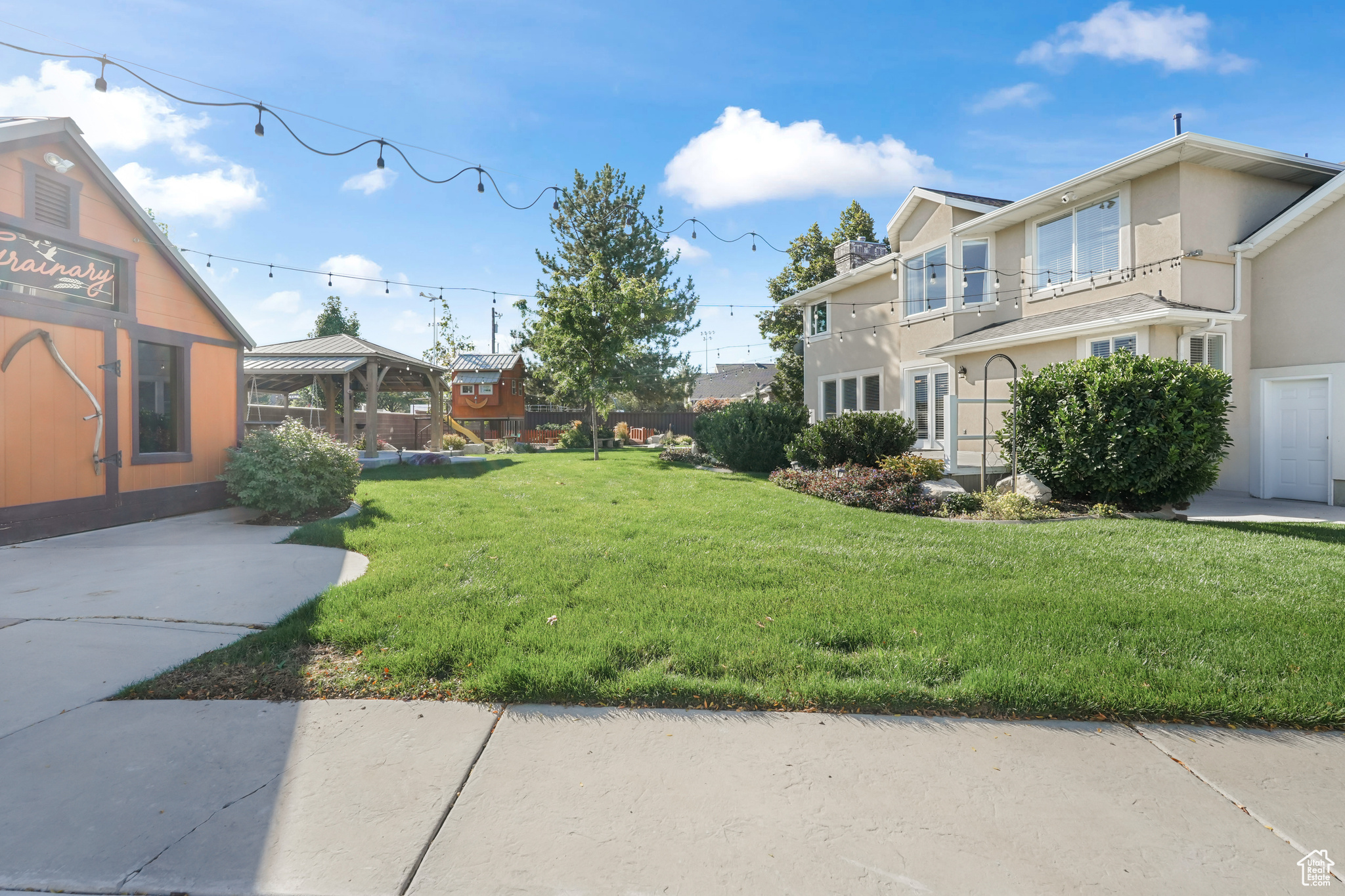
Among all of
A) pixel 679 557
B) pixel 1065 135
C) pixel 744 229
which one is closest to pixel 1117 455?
pixel 679 557

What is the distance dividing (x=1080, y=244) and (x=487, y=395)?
2484 cm

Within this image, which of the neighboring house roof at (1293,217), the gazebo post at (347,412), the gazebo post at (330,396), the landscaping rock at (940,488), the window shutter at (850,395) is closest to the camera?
the landscaping rock at (940,488)

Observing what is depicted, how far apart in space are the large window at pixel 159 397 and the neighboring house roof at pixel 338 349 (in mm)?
7206

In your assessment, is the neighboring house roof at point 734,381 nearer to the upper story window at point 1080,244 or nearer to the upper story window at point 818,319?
the upper story window at point 818,319

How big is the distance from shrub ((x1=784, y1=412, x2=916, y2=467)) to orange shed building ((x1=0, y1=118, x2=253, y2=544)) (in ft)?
34.1

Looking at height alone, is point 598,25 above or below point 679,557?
above

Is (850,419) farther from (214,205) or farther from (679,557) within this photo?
(214,205)

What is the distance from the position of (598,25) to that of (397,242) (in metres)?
9.98

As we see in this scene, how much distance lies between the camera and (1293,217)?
1045 cm

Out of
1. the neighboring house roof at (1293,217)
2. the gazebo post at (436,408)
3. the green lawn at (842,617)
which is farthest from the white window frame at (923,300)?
the gazebo post at (436,408)

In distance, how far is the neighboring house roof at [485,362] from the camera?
3070 cm

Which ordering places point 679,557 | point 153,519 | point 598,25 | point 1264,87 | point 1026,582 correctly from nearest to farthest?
1. point 1026,582
2. point 679,557
3. point 153,519
4. point 598,25
5. point 1264,87

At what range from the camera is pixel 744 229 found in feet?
53.6

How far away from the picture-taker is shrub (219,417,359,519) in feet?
28.0
